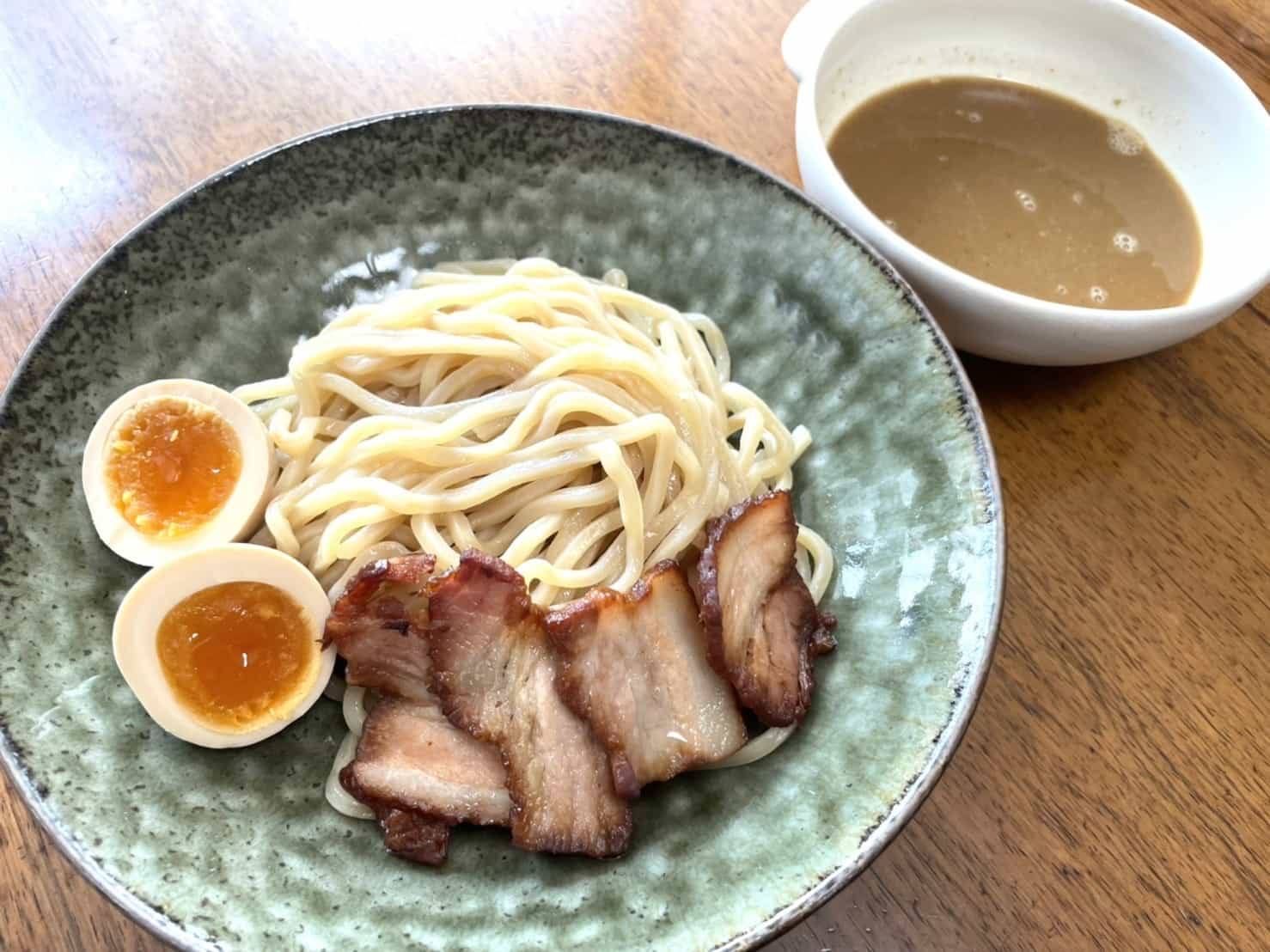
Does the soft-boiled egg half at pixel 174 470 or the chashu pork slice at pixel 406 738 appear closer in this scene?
the chashu pork slice at pixel 406 738

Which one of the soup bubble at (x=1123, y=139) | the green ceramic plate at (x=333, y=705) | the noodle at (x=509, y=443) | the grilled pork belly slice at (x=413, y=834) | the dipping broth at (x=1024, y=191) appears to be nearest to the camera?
the green ceramic plate at (x=333, y=705)

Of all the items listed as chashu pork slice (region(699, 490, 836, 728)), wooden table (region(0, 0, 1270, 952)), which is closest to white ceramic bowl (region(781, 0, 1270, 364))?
wooden table (region(0, 0, 1270, 952))

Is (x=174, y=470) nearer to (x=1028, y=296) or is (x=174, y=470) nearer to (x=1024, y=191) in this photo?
(x=1028, y=296)

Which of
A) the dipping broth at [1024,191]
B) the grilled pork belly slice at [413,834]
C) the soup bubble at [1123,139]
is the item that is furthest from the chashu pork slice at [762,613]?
the soup bubble at [1123,139]

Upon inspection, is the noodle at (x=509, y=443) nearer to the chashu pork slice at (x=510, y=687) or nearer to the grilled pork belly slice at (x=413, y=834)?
the chashu pork slice at (x=510, y=687)

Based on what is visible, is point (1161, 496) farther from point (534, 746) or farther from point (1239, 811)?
point (534, 746)

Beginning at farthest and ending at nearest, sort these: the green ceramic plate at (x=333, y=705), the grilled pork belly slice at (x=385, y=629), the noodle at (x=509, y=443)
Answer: the noodle at (x=509, y=443), the grilled pork belly slice at (x=385, y=629), the green ceramic plate at (x=333, y=705)
